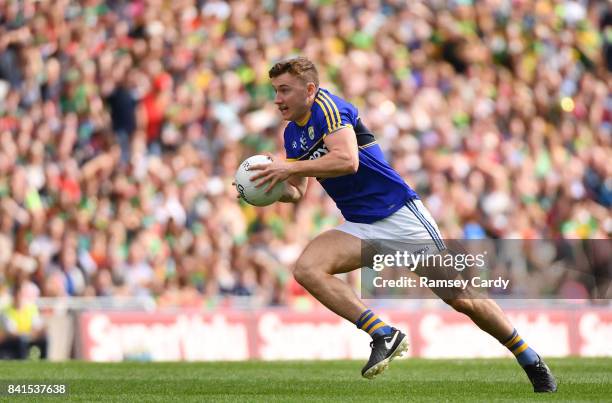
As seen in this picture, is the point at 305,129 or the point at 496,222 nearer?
the point at 305,129

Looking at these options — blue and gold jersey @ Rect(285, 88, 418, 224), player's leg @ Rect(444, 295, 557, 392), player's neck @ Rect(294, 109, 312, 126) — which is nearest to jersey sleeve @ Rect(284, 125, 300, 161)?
blue and gold jersey @ Rect(285, 88, 418, 224)

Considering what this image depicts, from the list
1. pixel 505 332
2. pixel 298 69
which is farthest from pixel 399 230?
pixel 298 69

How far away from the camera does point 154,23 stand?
17938 millimetres

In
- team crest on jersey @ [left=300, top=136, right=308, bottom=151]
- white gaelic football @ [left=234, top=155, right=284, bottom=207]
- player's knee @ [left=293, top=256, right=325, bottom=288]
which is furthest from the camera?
team crest on jersey @ [left=300, top=136, right=308, bottom=151]

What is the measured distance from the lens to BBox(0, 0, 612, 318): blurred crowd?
15.2 m

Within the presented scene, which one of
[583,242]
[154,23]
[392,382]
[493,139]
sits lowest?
[392,382]

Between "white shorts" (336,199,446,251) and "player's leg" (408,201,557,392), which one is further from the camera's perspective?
"white shorts" (336,199,446,251)

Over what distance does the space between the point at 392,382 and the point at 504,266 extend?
23.5 feet

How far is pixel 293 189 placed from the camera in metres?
8.63

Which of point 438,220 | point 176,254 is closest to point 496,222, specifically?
point 438,220

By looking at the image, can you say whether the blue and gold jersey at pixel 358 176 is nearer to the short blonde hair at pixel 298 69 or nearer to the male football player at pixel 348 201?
the male football player at pixel 348 201

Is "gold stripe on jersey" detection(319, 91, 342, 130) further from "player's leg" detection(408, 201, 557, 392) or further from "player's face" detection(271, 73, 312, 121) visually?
"player's leg" detection(408, 201, 557, 392)

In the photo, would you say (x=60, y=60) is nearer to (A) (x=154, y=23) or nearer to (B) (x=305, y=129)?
(A) (x=154, y=23)

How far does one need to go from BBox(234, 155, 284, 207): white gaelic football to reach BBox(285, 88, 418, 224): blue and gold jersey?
0.29m
